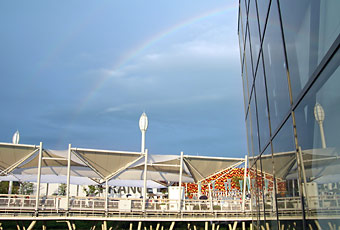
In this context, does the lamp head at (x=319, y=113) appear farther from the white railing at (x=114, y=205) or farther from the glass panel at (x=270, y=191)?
the white railing at (x=114, y=205)

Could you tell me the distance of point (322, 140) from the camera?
7.29ft

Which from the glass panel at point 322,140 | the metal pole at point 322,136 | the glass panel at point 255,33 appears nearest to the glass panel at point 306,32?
the glass panel at point 322,140

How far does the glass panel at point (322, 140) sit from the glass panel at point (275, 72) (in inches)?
28.4

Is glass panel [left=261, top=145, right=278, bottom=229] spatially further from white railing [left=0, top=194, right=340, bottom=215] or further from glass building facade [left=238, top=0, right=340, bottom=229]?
white railing [left=0, top=194, right=340, bottom=215]

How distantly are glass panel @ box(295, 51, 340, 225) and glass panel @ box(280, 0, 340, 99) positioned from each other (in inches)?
6.5

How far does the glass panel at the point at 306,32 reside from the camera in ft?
6.47

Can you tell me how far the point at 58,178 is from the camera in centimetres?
1883

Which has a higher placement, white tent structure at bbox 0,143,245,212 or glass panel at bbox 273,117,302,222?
white tent structure at bbox 0,143,245,212

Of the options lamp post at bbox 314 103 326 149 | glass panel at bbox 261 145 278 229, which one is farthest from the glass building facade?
glass panel at bbox 261 145 278 229

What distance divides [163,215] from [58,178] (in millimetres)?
6864

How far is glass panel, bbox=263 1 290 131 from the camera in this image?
137 inches

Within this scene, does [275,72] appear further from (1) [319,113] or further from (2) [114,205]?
(2) [114,205]

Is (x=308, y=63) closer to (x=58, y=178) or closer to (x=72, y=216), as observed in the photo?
(x=72, y=216)

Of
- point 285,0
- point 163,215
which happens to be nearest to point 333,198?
point 285,0
